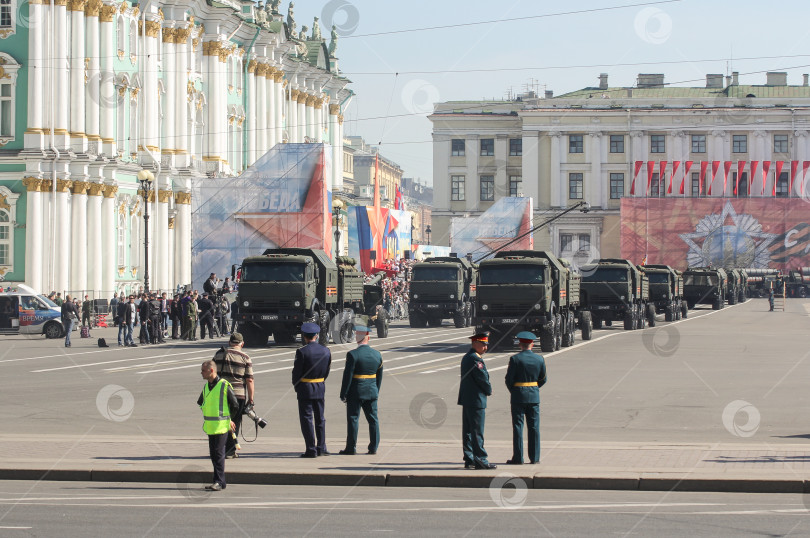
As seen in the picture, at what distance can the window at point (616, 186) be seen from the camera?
13138 centimetres

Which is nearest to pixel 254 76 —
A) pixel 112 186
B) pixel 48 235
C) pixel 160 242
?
pixel 160 242

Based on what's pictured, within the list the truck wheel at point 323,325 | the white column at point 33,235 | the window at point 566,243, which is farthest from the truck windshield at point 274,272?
the window at point 566,243

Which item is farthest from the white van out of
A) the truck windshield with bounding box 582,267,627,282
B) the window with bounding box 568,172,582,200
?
the window with bounding box 568,172,582,200

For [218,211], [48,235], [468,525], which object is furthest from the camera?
[218,211]

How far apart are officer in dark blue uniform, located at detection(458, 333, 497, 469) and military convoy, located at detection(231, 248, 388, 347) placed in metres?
23.7

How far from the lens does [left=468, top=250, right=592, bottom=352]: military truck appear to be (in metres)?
36.7

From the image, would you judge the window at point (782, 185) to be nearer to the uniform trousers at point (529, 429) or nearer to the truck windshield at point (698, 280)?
the truck windshield at point (698, 280)

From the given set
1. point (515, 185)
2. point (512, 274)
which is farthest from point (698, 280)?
point (515, 185)

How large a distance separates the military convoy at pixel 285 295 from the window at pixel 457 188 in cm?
9763

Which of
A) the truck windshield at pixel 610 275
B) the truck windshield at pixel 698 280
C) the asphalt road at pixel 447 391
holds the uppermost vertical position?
the truck windshield at pixel 610 275

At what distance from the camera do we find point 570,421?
63.0 feet

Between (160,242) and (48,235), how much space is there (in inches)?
508

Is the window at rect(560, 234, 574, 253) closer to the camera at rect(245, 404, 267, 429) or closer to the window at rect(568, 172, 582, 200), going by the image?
the window at rect(568, 172, 582, 200)

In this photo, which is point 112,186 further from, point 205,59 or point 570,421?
point 570,421
